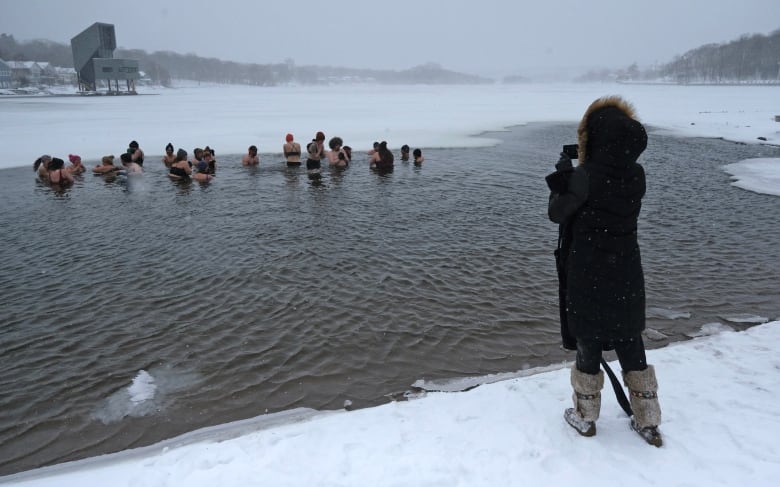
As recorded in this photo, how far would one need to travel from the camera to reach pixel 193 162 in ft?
48.7

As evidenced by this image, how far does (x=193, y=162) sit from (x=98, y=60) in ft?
290

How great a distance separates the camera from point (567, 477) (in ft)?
10.1

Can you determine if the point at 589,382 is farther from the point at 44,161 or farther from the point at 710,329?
the point at 44,161

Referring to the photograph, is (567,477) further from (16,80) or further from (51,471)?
(16,80)

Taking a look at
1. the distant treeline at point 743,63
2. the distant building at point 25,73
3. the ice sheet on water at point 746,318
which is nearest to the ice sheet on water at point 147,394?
the ice sheet on water at point 746,318

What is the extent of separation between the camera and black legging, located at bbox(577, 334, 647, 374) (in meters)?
3.27

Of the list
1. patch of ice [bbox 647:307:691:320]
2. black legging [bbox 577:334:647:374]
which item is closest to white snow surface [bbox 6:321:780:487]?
black legging [bbox 577:334:647:374]

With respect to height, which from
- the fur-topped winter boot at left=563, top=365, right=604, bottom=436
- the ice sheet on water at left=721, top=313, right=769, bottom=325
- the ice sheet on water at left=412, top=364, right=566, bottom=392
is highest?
the fur-topped winter boot at left=563, top=365, right=604, bottom=436

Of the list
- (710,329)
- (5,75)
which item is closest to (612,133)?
(710,329)

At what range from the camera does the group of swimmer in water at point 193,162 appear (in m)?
13.9

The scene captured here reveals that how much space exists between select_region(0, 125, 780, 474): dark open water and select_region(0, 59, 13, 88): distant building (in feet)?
411

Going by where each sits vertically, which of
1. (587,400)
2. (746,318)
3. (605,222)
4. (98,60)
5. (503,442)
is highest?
(98,60)

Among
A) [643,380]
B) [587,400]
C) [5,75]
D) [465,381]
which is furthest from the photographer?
[5,75]

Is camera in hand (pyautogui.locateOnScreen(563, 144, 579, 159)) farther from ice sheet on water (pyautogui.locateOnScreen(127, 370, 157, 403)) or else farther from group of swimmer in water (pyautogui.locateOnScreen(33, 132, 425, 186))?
group of swimmer in water (pyautogui.locateOnScreen(33, 132, 425, 186))
